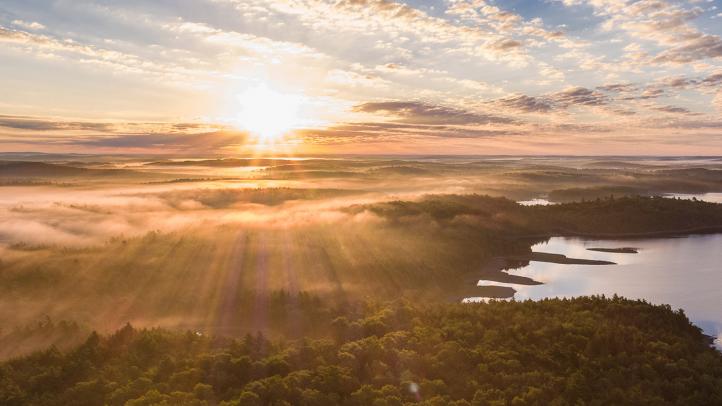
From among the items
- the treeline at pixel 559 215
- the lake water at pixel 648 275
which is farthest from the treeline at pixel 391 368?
the treeline at pixel 559 215

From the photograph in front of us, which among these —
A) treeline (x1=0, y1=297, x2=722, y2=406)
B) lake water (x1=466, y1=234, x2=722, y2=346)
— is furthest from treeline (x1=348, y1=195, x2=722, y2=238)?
treeline (x1=0, y1=297, x2=722, y2=406)

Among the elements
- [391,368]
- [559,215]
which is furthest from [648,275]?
[391,368]

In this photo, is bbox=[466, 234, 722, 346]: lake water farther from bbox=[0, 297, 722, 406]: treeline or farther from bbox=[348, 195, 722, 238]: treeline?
bbox=[0, 297, 722, 406]: treeline

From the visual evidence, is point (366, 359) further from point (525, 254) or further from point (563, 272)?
point (525, 254)

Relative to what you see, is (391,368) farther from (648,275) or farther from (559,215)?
(559,215)

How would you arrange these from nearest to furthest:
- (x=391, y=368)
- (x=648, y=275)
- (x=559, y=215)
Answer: (x=391, y=368) < (x=648, y=275) < (x=559, y=215)
